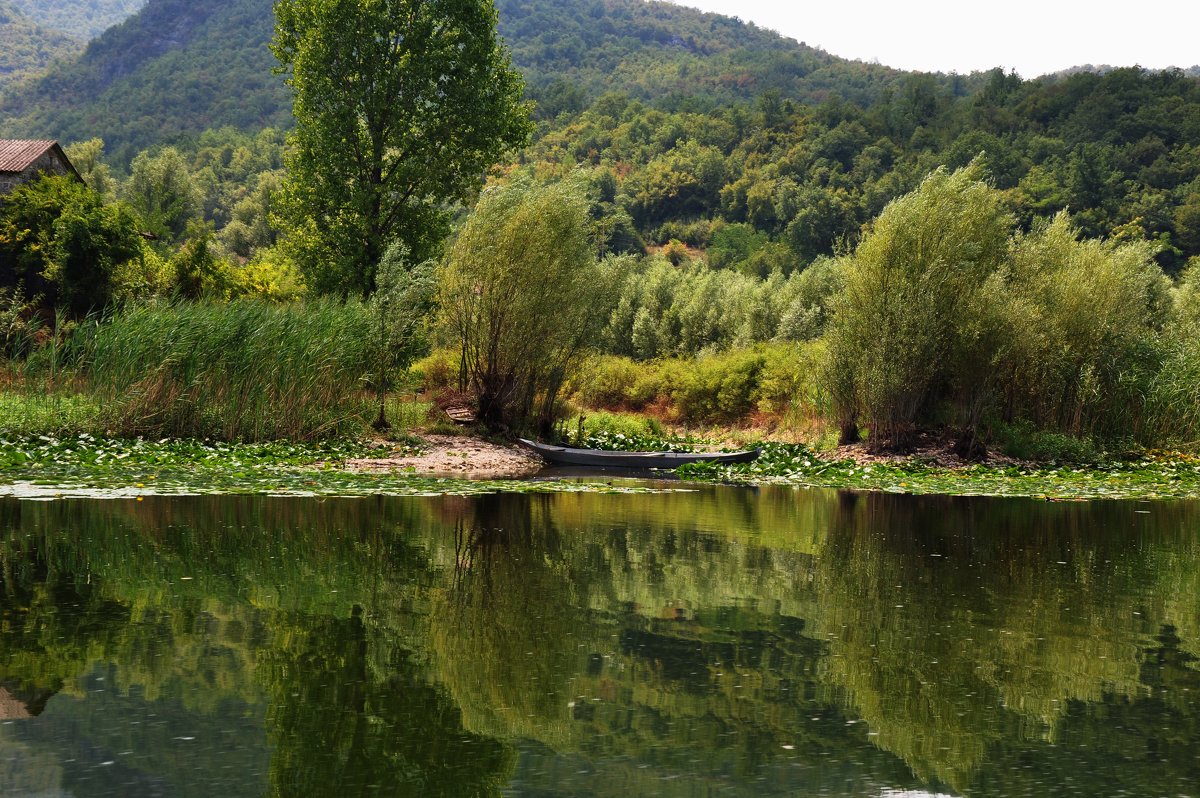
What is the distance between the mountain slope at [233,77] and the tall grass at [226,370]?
117936mm

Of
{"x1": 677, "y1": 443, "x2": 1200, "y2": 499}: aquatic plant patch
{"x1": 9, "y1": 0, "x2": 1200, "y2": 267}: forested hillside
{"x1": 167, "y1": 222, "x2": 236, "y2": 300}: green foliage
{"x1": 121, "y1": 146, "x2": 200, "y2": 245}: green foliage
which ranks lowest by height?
{"x1": 677, "y1": 443, "x2": 1200, "y2": 499}: aquatic plant patch

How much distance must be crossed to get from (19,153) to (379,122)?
16652 mm

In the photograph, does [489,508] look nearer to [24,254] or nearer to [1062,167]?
[24,254]

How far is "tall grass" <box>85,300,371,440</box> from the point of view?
20.0m

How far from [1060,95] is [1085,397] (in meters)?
75.0

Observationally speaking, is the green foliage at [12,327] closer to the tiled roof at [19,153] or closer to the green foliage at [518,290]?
the tiled roof at [19,153]

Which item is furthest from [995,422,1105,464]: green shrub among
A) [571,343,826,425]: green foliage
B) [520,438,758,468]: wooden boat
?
[520,438,758,468]: wooden boat

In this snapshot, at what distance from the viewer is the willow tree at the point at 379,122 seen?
30.1m

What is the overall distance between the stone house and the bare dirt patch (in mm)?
22326

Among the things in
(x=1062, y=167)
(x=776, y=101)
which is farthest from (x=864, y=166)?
(x=776, y=101)

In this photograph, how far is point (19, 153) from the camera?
3850cm

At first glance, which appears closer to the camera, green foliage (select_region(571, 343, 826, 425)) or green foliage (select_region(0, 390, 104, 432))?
green foliage (select_region(0, 390, 104, 432))

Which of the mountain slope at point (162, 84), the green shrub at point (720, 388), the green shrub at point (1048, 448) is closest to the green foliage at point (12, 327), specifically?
the green shrub at point (720, 388)

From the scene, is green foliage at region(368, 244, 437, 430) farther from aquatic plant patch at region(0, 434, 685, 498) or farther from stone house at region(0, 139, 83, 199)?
stone house at region(0, 139, 83, 199)
